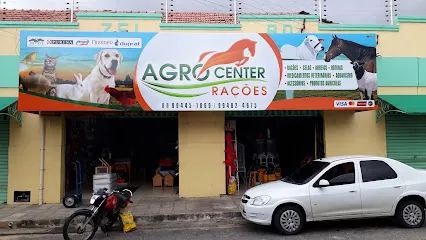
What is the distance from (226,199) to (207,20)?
6989mm

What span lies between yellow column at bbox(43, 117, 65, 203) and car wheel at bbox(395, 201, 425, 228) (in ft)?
29.9

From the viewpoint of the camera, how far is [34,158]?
1063cm

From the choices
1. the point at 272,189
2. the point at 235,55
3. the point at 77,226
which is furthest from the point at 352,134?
the point at 77,226

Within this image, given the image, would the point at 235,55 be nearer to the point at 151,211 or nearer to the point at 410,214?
the point at 151,211

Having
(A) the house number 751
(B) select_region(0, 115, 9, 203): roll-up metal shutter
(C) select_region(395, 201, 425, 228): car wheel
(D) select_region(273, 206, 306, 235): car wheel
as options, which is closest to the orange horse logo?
(A) the house number 751

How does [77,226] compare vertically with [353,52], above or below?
below

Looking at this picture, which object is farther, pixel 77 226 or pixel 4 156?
pixel 4 156

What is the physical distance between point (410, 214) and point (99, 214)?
6.55m

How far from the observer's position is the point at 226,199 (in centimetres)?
1052

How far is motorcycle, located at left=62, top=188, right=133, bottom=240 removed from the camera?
6.93 m

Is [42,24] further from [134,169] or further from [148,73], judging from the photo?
[134,169]

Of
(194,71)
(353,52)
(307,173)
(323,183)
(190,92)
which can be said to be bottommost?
(323,183)

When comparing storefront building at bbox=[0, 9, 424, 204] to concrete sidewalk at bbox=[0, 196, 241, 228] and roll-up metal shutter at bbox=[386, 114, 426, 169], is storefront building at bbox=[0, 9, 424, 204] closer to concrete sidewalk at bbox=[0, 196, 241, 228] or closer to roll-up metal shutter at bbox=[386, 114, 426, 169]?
roll-up metal shutter at bbox=[386, 114, 426, 169]

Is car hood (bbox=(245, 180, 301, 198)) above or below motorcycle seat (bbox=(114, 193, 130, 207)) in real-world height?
above
